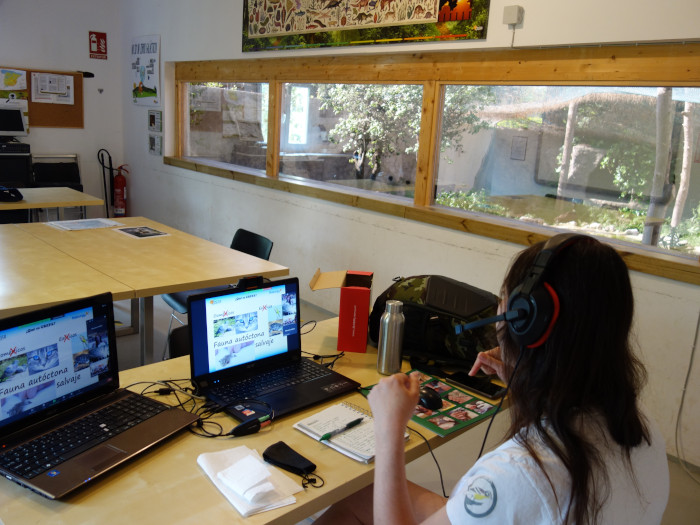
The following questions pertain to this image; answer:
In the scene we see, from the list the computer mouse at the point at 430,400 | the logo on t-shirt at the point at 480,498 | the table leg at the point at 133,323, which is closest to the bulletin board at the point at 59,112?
the table leg at the point at 133,323

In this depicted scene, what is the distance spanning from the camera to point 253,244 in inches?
143

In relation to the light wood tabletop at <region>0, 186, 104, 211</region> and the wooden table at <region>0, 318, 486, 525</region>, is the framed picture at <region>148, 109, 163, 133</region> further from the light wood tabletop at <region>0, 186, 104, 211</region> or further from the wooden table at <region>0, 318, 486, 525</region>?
the wooden table at <region>0, 318, 486, 525</region>

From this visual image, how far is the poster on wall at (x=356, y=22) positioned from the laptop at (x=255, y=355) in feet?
7.59

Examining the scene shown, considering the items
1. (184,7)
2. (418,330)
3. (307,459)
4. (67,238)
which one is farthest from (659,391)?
(184,7)

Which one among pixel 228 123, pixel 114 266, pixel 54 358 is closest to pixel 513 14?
pixel 114 266

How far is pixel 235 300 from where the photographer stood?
1698mm

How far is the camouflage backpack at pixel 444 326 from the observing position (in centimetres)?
195

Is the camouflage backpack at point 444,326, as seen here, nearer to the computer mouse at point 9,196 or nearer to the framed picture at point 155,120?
the computer mouse at point 9,196

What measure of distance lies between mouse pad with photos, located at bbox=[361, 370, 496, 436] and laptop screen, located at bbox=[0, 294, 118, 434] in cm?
73

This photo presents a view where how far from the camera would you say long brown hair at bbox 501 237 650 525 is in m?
0.98

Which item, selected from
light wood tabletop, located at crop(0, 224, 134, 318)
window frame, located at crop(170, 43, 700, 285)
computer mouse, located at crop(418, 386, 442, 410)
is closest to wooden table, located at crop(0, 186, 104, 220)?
light wood tabletop, located at crop(0, 224, 134, 318)

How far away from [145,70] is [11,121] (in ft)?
4.79

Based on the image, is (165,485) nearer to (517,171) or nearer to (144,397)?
(144,397)

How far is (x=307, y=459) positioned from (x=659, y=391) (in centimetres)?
223
